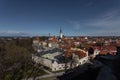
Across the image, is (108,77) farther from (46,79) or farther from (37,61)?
(37,61)

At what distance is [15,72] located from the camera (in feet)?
88.1

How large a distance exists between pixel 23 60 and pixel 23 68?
4.00m

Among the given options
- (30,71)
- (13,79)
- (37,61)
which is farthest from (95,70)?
(37,61)

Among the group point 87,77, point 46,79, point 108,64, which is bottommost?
point 46,79

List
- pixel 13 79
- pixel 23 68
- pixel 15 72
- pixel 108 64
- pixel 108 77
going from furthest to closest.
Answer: pixel 23 68 → pixel 15 72 → pixel 13 79 → pixel 108 64 → pixel 108 77

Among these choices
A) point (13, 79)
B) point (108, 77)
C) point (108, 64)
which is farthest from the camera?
point (13, 79)

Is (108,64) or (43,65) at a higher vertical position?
(108,64)

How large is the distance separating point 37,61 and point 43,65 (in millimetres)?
3327

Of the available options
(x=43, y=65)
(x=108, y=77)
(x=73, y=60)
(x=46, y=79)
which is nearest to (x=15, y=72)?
(x=46, y=79)

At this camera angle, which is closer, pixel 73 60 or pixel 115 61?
pixel 115 61

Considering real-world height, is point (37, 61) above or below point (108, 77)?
below

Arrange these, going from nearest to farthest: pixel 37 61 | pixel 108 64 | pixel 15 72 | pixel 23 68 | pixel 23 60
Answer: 1. pixel 108 64
2. pixel 15 72
3. pixel 23 68
4. pixel 23 60
5. pixel 37 61

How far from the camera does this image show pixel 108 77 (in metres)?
9.44

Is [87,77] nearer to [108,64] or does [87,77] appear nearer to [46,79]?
[108,64]
